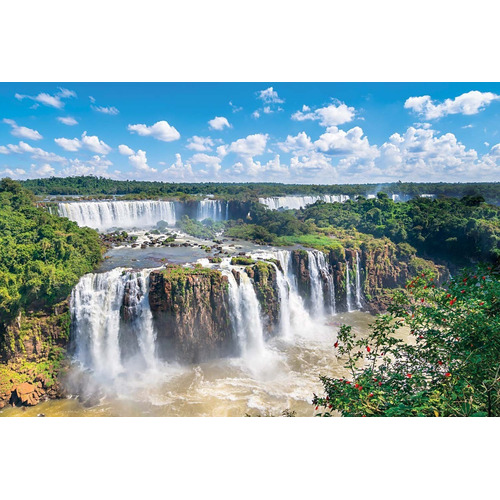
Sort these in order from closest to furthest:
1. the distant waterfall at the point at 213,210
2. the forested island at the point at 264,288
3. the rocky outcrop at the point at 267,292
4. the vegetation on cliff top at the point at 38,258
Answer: the forested island at the point at 264,288 < the vegetation on cliff top at the point at 38,258 < the rocky outcrop at the point at 267,292 < the distant waterfall at the point at 213,210

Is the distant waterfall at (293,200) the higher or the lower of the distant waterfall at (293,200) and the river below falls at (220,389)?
the higher

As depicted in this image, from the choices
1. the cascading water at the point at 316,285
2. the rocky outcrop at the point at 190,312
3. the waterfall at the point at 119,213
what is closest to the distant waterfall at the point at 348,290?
the cascading water at the point at 316,285

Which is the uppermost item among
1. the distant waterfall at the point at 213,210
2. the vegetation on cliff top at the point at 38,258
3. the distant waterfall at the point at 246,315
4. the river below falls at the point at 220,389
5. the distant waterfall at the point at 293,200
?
the distant waterfall at the point at 293,200

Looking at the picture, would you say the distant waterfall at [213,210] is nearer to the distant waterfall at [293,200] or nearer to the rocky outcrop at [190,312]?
the distant waterfall at [293,200]

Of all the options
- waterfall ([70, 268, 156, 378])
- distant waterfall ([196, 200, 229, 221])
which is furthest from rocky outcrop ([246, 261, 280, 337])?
distant waterfall ([196, 200, 229, 221])

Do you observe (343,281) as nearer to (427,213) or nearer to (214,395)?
(427,213)

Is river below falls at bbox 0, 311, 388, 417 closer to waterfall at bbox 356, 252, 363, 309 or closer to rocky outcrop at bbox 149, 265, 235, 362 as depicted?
rocky outcrop at bbox 149, 265, 235, 362
